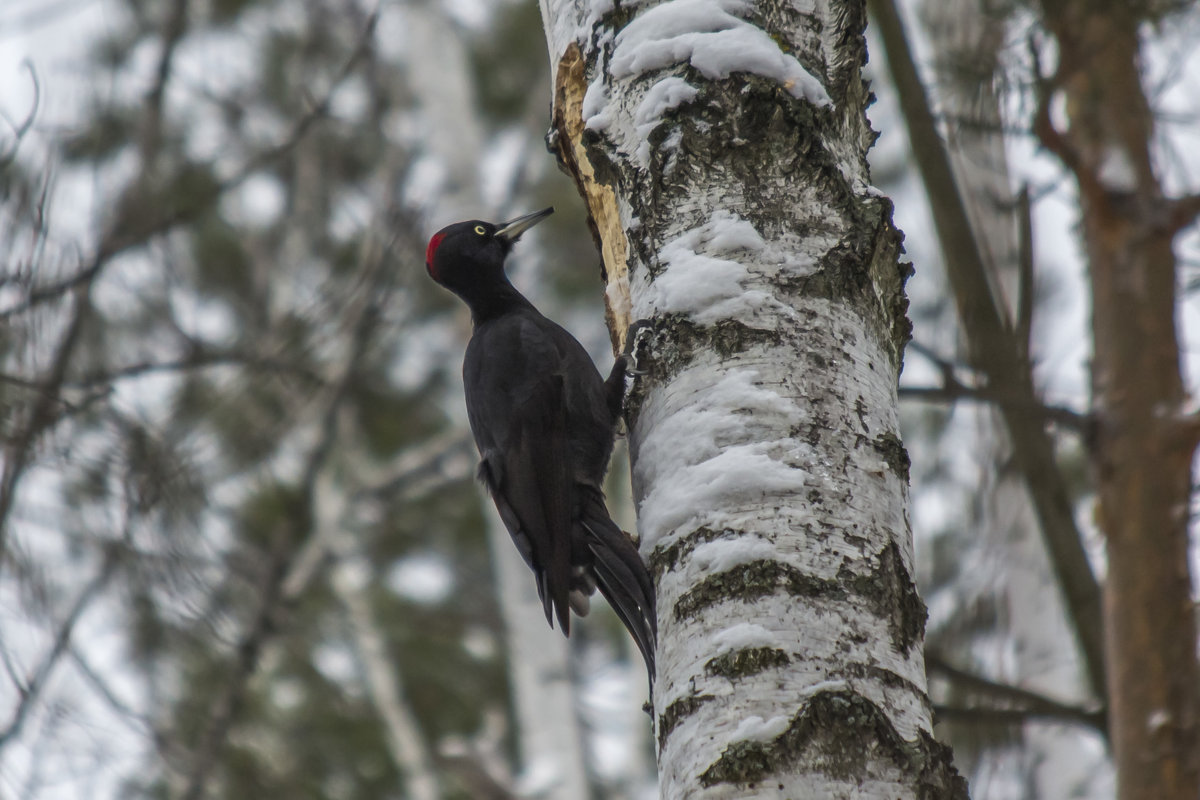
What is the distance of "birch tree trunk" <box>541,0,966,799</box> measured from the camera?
1500 millimetres

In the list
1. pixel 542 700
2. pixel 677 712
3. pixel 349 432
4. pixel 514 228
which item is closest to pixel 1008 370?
pixel 677 712

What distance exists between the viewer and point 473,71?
1214cm

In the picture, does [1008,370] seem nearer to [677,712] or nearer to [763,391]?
[763,391]

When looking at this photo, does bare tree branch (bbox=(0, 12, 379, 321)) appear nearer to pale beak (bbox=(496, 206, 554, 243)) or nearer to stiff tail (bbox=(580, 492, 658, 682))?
pale beak (bbox=(496, 206, 554, 243))

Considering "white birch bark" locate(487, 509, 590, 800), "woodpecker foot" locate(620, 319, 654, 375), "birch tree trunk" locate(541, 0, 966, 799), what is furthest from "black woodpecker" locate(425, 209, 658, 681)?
"white birch bark" locate(487, 509, 590, 800)

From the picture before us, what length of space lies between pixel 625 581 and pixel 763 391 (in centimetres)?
78

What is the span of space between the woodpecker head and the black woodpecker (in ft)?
0.68

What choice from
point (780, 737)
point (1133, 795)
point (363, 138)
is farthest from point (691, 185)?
point (363, 138)

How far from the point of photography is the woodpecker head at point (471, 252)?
4.05 metres

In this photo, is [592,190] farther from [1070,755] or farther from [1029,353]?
[1070,755]

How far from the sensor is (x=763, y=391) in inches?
70.2

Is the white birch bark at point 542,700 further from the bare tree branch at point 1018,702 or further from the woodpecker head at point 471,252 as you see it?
the bare tree branch at point 1018,702

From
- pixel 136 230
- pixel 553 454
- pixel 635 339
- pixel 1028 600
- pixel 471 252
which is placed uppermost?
pixel 136 230

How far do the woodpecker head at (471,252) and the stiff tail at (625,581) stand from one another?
1487 millimetres
